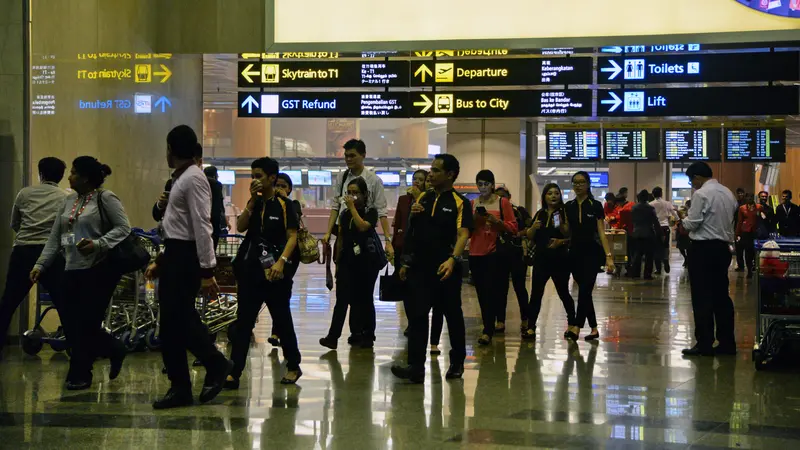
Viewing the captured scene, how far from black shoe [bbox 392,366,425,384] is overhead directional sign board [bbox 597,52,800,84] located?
20.1 feet

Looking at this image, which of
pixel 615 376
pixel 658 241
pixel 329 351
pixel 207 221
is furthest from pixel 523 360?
pixel 658 241

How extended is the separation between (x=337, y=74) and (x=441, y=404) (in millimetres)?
7007

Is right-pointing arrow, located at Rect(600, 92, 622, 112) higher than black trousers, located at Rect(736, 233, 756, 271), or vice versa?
right-pointing arrow, located at Rect(600, 92, 622, 112)

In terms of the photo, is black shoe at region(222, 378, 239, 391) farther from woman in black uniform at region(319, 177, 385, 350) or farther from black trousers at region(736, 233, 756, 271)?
black trousers at region(736, 233, 756, 271)

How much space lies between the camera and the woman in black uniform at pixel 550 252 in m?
10.3

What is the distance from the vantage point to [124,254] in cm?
720

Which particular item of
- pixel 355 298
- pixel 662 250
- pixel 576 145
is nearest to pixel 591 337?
pixel 355 298

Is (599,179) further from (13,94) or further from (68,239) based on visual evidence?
(68,239)

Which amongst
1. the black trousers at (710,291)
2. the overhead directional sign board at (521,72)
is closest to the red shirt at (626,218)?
the overhead directional sign board at (521,72)

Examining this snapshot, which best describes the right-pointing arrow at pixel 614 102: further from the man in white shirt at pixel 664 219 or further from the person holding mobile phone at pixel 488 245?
the man in white shirt at pixel 664 219

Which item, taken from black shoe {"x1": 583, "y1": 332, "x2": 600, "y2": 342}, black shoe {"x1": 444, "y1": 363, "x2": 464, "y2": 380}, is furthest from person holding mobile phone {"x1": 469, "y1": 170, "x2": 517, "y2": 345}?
black shoe {"x1": 444, "y1": 363, "x2": 464, "y2": 380}

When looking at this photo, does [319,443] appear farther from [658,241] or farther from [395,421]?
[658,241]

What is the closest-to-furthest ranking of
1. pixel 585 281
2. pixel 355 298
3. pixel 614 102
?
pixel 355 298
pixel 585 281
pixel 614 102

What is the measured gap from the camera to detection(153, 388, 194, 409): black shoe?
6469mm
